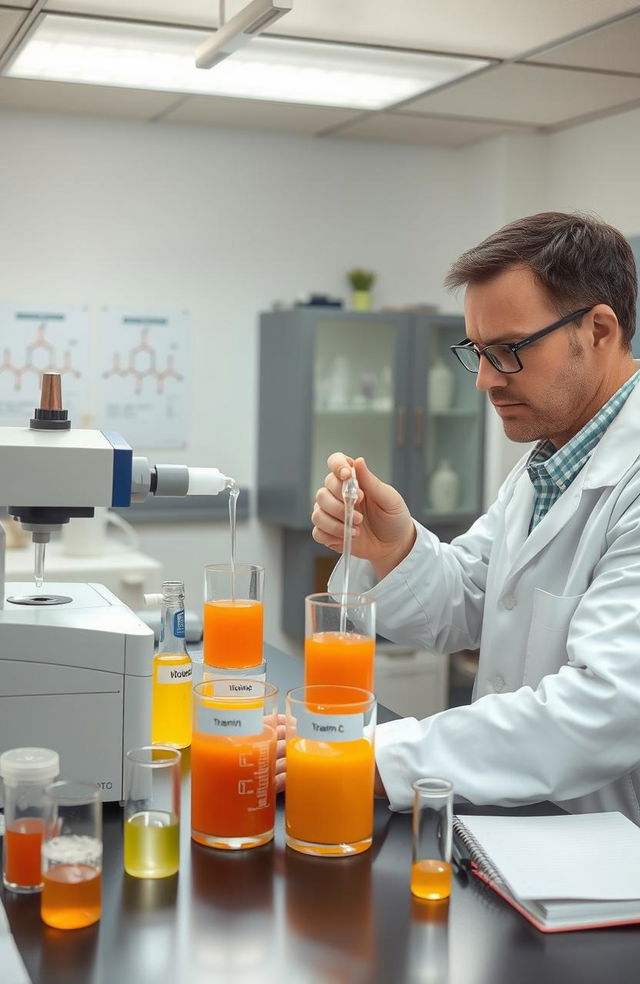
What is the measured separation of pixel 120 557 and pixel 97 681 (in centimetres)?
239

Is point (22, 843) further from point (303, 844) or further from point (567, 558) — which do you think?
point (567, 558)

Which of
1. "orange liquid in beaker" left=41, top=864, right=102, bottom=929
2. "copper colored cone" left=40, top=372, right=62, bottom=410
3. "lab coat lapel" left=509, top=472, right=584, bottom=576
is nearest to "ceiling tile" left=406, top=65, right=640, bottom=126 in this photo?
"lab coat lapel" left=509, top=472, right=584, bottom=576

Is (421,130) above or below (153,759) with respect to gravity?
above

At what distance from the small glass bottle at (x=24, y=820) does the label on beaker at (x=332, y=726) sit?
27 centimetres

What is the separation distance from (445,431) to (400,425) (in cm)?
25

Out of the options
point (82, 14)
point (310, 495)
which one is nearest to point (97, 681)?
point (82, 14)

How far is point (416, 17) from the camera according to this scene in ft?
9.18

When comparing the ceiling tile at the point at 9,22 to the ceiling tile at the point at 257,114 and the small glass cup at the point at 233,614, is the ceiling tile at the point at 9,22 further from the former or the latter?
the small glass cup at the point at 233,614

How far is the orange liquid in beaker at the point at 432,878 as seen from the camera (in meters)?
1.14

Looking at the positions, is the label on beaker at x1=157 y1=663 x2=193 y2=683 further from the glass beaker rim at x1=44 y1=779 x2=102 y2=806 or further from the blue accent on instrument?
the glass beaker rim at x1=44 y1=779 x2=102 y2=806

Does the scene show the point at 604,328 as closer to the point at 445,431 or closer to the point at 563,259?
the point at 563,259

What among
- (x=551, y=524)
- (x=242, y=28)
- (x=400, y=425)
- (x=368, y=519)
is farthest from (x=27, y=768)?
(x=400, y=425)

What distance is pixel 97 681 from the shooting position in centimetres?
137

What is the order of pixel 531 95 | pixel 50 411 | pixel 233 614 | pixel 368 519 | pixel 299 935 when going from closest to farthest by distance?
pixel 299 935
pixel 50 411
pixel 233 614
pixel 368 519
pixel 531 95
